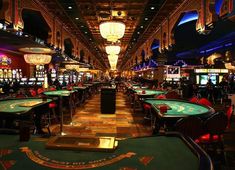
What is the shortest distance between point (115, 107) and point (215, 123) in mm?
6378

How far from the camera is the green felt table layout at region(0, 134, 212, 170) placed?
64.2 inches

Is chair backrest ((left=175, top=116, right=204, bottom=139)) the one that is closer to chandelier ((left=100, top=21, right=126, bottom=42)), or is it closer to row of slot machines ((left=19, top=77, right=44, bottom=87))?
chandelier ((left=100, top=21, right=126, bottom=42))

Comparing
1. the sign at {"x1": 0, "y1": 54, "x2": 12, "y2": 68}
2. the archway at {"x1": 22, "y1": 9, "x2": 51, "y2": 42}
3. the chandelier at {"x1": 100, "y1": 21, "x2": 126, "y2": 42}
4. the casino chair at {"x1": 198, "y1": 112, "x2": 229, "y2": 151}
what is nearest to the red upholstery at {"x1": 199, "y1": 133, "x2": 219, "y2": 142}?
the casino chair at {"x1": 198, "y1": 112, "x2": 229, "y2": 151}

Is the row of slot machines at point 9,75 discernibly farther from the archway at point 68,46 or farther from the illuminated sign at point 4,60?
the archway at point 68,46

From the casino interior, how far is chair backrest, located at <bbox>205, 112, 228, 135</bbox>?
0.04 feet

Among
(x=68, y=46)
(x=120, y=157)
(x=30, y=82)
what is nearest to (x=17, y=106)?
(x=120, y=157)

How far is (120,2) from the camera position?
7.48 meters

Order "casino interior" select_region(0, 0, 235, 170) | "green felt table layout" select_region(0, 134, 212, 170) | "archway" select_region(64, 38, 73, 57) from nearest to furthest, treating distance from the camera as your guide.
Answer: "green felt table layout" select_region(0, 134, 212, 170) < "casino interior" select_region(0, 0, 235, 170) < "archway" select_region(64, 38, 73, 57)

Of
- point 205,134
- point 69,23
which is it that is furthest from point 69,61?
point 205,134

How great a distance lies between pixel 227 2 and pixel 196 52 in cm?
1880

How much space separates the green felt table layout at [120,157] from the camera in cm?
163

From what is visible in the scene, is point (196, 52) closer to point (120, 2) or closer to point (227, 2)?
point (120, 2)

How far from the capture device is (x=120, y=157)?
1.81m

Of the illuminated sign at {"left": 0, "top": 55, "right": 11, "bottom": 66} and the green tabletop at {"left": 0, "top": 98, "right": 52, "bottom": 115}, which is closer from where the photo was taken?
the green tabletop at {"left": 0, "top": 98, "right": 52, "bottom": 115}
